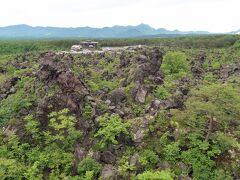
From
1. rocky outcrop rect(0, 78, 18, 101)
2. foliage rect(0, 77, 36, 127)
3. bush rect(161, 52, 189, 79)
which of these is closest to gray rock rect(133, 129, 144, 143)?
foliage rect(0, 77, 36, 127)

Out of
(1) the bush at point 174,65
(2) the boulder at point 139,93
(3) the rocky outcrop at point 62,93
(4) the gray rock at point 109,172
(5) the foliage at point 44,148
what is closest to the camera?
(4) the gray rock at point 109,172

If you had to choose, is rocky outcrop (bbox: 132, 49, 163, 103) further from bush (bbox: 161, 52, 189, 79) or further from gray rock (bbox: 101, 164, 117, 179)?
gray rock (bbox: 101, 164, 117, 179)

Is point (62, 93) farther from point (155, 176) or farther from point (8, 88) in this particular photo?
point (155, 176)

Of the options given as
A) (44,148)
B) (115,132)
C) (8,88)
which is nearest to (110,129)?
(115,132)

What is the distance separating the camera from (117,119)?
113 ft

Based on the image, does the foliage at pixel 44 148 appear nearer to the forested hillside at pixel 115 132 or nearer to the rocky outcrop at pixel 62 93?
the forested hillside at pixel 115 132

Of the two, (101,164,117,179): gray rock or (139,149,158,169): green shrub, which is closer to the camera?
(101,164,117,179): gray rock

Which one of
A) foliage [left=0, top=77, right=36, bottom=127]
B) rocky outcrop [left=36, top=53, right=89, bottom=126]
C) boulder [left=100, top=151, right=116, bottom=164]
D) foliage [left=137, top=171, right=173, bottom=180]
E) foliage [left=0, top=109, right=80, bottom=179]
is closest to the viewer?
foliage [left=137, top=171, right=173, bottom=180]

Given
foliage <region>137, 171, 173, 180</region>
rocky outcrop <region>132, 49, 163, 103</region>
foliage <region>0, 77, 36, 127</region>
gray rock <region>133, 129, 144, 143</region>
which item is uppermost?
rocky outcrop <region>132, 49, 163, 103</region>

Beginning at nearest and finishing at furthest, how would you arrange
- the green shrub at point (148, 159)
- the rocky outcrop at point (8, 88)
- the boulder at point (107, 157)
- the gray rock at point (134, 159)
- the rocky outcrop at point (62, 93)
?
the green shrub at point (148, 159) < the gray rock at point (134, 159) < the boulder at point (107, 157) < the rocky outcrop at point (62, 93) < the rocky outcrop at point (8, 88)

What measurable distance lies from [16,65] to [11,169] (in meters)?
44.3

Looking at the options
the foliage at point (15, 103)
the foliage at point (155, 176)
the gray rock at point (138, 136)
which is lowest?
the foliage at point (155, 176)

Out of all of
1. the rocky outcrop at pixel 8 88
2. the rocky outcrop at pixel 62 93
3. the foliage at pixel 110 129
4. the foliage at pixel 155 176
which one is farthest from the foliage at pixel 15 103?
the foliage at pixel 155 176

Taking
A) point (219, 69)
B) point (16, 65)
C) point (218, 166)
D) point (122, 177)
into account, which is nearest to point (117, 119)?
point (122, 177)
